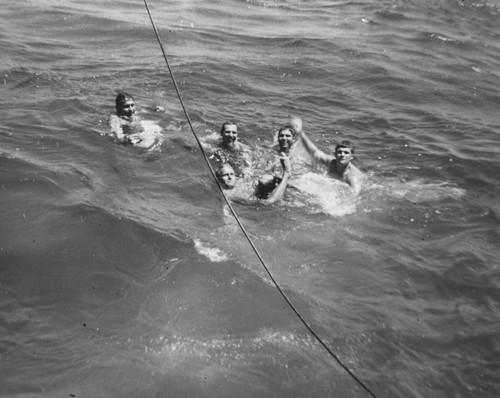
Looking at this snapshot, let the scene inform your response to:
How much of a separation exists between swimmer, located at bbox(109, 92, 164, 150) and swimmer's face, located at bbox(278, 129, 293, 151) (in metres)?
2.07

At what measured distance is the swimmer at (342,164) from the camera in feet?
22.4

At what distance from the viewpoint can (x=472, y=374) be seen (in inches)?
164

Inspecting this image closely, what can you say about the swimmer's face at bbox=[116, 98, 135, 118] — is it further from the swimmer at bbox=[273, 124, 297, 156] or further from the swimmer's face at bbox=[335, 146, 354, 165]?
the swimmer's face at bbox=[335, 146, 354, 165]

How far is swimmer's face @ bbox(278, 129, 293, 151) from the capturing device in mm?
6980

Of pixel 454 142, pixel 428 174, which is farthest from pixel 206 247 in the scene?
pixel 454 142

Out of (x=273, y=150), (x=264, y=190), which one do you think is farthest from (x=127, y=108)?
(x=264, y=190)

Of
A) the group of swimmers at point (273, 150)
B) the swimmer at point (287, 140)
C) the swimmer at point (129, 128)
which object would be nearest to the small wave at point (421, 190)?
the group of swimmers at point (273, 150)

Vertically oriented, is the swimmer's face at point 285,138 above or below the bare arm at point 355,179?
above

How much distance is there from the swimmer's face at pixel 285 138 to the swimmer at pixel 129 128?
207cm

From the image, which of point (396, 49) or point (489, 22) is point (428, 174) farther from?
point (489, 22)

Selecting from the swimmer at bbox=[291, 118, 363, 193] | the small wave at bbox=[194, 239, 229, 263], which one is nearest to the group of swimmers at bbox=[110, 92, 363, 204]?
the swimmer at bbox=[291, 118, 363, 193]

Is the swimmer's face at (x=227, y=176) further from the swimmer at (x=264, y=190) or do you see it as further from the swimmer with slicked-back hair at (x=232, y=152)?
the swimmer with slicked-back hair at (x=232, y=152)

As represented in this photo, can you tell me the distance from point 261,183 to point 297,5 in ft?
46.3

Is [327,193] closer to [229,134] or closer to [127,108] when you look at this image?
[229,134]
